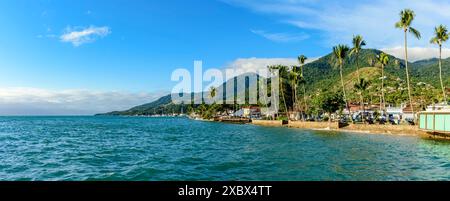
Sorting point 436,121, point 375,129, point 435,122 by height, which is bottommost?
point 375,129

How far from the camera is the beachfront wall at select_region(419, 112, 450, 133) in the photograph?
4875cm

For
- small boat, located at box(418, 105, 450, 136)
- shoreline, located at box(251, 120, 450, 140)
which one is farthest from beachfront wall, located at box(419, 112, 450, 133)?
shoreline, located at box(251, 120, 450, 140)

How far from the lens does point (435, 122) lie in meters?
51.0

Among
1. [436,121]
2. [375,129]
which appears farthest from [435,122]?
[375,129]

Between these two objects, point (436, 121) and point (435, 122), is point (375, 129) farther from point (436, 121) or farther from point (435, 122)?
point (436, 121)

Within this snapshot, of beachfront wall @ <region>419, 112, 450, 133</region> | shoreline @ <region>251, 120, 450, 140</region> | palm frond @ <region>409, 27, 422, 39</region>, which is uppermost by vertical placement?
palm frond @ <region>409, 27, 422, 39</region>

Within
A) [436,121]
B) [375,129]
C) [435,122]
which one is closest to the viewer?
[436,121]

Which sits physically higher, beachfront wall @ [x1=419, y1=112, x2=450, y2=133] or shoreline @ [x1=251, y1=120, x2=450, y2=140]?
beachfront wall @ [x1=419, y1=112, x2=450, y2=133]

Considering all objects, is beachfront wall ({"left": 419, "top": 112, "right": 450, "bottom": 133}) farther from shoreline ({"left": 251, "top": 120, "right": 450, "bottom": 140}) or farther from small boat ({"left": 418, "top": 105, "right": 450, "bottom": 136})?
shoreline ({"left": 251, "top": 120, "right": 450, "bottom": 140})

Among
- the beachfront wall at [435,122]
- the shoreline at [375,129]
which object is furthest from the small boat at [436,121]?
the shoreline at [375,129]
